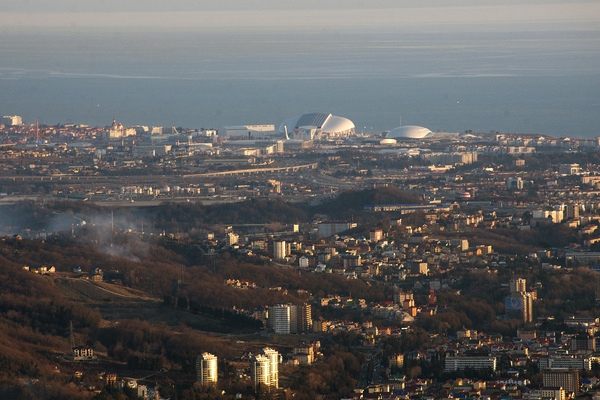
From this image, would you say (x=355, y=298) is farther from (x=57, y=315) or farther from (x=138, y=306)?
(x=57, y=315)

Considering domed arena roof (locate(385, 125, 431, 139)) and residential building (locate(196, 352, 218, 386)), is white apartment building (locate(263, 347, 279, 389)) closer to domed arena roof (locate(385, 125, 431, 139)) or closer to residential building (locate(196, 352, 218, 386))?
residential building (locate(196, 352, 218, 386))

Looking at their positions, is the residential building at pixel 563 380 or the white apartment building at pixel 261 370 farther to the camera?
the white apartment building at pixel 261 370

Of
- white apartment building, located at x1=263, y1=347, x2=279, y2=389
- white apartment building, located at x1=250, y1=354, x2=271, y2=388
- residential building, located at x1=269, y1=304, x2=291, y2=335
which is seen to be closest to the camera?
white apartment building, located at x1=250, y1=354, x2=271, y2=388

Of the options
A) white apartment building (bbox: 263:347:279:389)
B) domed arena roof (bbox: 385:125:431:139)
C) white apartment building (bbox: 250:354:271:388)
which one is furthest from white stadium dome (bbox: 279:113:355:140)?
white apartment building (bbox: 250:354:271:388)

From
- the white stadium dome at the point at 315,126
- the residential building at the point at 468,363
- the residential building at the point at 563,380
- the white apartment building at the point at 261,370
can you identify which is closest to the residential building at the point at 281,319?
the residential building at the point at 468,363

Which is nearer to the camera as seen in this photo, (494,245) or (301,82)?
(494,245)

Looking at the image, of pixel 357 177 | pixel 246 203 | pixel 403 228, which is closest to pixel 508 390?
pixel 403 228

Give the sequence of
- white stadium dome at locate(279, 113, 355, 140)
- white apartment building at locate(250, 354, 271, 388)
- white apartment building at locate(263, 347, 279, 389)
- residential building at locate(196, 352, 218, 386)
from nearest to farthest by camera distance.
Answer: residential building at locate(196, 352, 218, 386), white apartment building at locate(250, 354, 271, 388), white apartment building at locate(263, 347, 279, 389), white stadium dome at locate(279, 113, 355, 140)

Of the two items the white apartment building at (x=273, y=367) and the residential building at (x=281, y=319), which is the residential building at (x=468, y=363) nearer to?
the white apartment building at (x=273, y=367)
